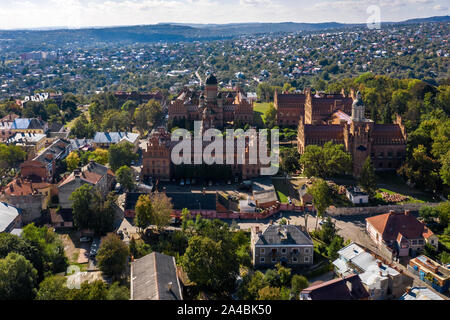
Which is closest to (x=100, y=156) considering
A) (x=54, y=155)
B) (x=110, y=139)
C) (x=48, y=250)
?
(x=54, y=155)

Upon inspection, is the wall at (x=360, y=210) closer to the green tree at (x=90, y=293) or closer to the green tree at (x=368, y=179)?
the green tree at (x=368, y=179)

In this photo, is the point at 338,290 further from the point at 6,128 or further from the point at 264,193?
the point at 6,128

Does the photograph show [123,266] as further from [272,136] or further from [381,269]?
[272,136]

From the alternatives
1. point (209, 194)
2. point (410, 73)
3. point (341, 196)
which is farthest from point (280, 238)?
point (410, 73)

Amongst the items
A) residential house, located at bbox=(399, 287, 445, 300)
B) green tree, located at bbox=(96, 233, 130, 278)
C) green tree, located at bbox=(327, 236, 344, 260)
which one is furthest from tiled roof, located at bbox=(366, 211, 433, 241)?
green tree, located at bbox=(96, 233, 130, 278)

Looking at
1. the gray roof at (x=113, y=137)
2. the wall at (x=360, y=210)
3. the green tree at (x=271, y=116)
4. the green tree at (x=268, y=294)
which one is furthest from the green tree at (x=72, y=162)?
the green tree at (x=268, y=294)

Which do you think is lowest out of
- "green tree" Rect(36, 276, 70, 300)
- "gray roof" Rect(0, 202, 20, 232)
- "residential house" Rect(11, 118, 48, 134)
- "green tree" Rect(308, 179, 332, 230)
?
"green tree" Rect(36, 276, 70, 300)

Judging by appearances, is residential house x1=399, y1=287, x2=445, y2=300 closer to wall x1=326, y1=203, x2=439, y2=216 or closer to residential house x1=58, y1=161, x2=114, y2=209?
wall x1=326, y1=203, x2=439, y2=216
